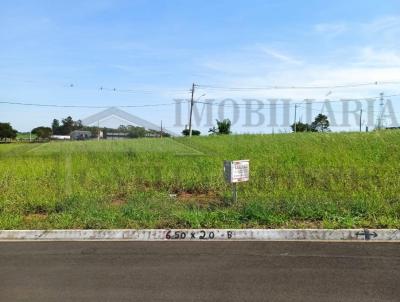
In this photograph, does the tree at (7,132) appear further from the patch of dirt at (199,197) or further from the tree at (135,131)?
the patch of dirt at (199,197)

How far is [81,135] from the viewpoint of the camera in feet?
112

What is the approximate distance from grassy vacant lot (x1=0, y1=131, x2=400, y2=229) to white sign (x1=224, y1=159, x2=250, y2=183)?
551 mm

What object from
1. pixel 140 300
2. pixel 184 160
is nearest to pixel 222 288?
pixel 140 300

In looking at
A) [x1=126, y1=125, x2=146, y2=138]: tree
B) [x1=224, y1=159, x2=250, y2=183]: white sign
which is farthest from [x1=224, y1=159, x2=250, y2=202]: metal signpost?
[x1=126, y1=125, x2=146, y2=138]: tree

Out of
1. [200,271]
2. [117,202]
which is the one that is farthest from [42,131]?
[200,271]

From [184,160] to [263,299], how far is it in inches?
569

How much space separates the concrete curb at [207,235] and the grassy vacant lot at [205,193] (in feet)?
1.23

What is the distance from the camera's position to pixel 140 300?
4637 millimetres

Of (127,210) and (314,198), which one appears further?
(314,198)

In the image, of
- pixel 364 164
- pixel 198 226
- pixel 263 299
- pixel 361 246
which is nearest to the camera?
pixel 263 299

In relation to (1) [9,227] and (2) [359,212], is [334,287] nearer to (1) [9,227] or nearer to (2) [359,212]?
(2) [359,212]

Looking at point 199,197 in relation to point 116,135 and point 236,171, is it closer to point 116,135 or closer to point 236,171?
point 236,171

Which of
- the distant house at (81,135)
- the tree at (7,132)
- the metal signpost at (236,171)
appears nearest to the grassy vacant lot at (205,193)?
the metal signpost at (236,171)

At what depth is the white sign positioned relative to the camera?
944cm
